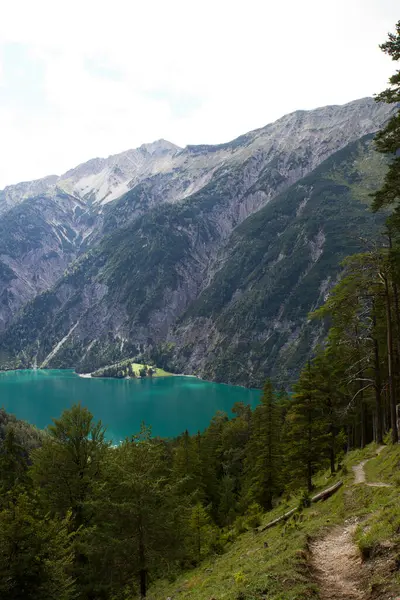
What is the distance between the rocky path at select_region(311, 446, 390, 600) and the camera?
11.6 m

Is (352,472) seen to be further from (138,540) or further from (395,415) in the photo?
(138,540)

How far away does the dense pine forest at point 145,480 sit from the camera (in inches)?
723

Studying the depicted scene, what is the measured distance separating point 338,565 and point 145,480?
12601 millimetres

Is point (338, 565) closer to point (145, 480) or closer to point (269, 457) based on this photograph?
point (145, 480)

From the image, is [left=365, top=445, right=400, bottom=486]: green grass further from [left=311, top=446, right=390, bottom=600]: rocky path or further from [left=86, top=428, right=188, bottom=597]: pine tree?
[left=86, top=428, right=188, bottom=597]: pine tree

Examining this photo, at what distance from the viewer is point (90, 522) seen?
26547 mm

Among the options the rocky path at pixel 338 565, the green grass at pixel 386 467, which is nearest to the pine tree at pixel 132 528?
the rocky path at pixel 338 565

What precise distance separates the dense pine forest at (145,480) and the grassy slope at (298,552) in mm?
2216

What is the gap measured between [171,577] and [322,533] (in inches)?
502

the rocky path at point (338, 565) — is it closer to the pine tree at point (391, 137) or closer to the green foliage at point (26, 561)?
the green foliage at point (26, 561)

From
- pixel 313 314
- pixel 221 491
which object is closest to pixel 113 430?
pixel 221 491

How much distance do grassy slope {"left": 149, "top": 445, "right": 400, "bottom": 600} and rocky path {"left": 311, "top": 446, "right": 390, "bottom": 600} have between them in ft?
1.11

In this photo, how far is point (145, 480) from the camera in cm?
2369

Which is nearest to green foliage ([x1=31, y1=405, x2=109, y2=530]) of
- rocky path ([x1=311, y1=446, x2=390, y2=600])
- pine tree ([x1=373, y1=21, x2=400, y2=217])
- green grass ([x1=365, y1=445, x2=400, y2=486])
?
rocky path ([x1=311, y1=446, x2=390, y2=600])
